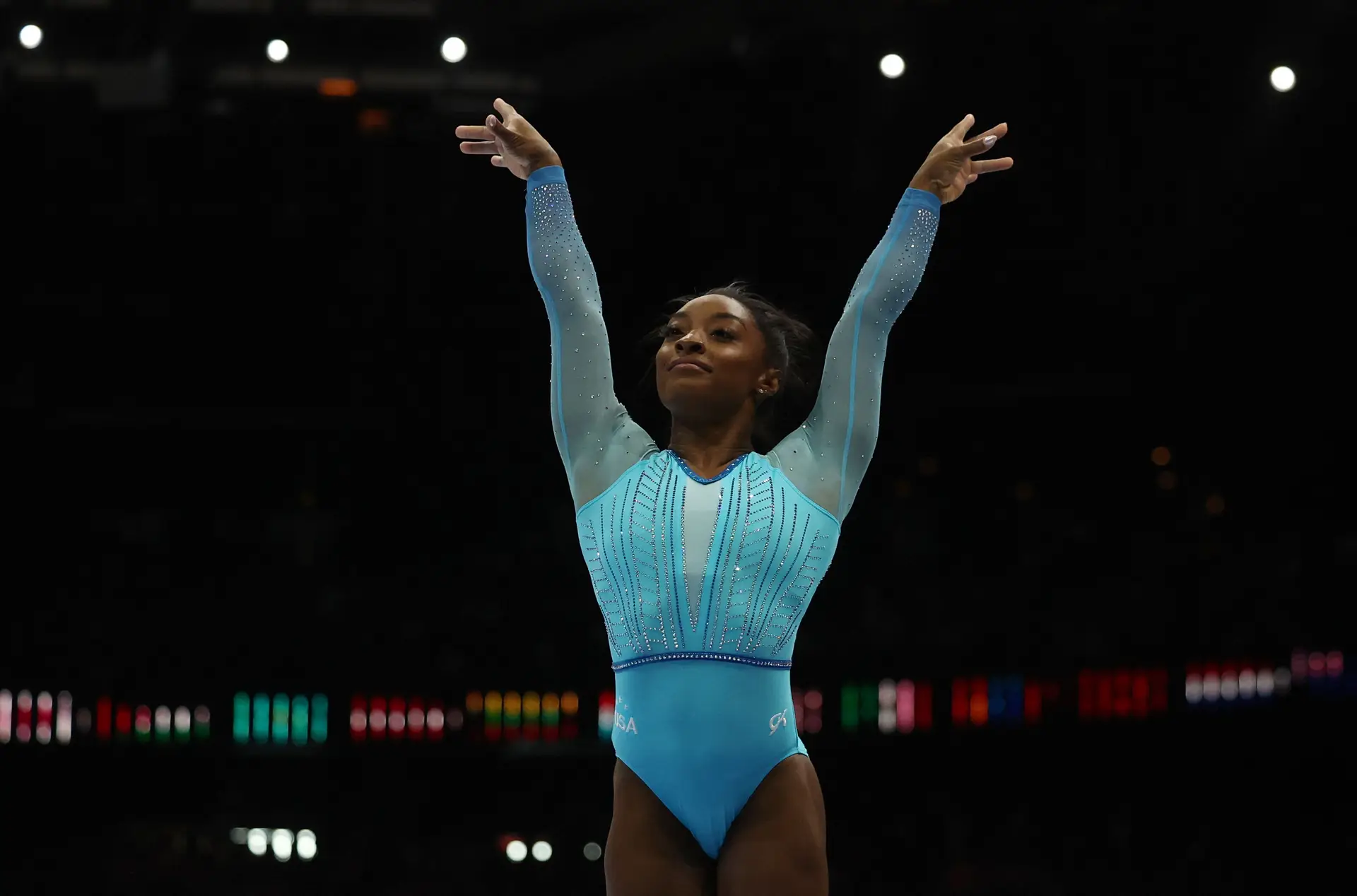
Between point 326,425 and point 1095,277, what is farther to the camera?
point 326,425

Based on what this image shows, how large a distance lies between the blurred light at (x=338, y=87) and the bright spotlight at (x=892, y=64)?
90.4 inches

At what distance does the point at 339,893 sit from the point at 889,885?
177cm

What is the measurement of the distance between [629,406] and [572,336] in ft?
13.2

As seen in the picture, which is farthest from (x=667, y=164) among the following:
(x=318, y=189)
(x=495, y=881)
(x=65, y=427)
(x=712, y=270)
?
(x=65, y=427)

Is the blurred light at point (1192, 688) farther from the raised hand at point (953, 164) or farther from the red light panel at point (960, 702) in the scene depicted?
the raised hand at point (953, 164)

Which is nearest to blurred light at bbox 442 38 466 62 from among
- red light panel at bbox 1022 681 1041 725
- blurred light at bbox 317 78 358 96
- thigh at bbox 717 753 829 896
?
blurred light at bbox 317 78 358 96

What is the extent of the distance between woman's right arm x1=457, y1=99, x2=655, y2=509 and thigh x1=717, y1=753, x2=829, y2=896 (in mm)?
609

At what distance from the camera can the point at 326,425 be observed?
8695 mm

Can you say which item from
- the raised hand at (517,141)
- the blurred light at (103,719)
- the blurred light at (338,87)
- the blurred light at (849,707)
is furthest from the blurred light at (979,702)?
the raised hand at (517,141)

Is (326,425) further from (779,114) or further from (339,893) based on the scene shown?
(339,893)

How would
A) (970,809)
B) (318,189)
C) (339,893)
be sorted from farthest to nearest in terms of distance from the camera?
(318,189)
(970,809)
(339,893)

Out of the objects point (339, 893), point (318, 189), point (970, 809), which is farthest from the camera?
point (318, 189)

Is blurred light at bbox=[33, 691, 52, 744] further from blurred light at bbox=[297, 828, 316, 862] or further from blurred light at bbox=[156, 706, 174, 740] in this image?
blurred light at bbox=[297, 828, 316, 862]

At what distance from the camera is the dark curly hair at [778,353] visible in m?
2.78
